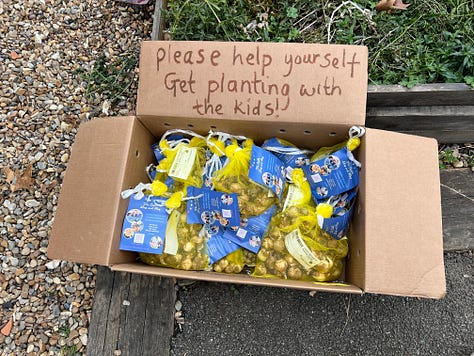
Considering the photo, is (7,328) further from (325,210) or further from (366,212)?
(366,212)

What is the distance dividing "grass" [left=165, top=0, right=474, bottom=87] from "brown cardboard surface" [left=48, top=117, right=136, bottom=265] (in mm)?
649

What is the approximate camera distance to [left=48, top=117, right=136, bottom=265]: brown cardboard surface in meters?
1.42

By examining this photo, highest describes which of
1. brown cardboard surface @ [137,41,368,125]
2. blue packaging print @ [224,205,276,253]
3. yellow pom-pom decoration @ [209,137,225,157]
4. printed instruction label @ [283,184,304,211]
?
brown cardboard surface @ [137,41,368,125]

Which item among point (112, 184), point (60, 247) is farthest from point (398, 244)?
point (60, 247)

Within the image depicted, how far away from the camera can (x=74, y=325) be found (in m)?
1.84

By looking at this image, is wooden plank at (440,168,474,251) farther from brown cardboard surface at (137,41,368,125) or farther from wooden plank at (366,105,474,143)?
brown cardboard surface at (137,41,368,125)

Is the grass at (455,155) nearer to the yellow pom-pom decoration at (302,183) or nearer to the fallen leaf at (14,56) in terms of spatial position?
the yellow pom-pom decoration at (302,183)

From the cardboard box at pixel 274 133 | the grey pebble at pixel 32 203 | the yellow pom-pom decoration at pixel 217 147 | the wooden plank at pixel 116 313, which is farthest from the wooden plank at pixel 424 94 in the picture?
the grey pebble at pixel 32 203

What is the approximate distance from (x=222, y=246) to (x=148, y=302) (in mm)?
486

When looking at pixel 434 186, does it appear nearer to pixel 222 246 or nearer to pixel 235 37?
pixel 222 246

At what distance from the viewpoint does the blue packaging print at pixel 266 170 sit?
1528mm

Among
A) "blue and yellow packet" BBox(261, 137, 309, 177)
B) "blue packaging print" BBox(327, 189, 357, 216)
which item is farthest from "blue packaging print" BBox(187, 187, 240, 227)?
"blue packaging print" BBox(327, 189, 357, 216)

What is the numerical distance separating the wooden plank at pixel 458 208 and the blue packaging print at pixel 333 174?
0.63 m

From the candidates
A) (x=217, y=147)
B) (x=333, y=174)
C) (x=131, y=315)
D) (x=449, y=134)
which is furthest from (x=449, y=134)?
(x=131, y=315)
